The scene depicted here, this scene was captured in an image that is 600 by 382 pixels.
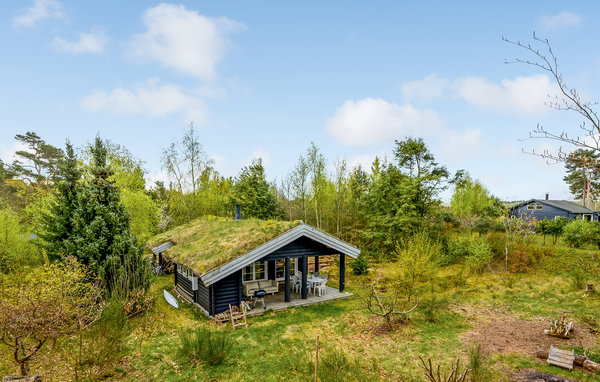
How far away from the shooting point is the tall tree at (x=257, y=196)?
3109cm

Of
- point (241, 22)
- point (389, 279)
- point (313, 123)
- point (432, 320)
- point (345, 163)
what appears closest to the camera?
point (432, 320)

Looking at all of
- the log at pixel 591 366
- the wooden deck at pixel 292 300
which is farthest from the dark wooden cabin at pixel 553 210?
the log at pixel 591 366

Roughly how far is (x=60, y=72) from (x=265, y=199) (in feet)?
64.5

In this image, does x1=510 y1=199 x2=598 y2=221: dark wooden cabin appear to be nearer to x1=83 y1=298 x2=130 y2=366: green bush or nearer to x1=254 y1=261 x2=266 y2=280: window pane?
x1=254 y1=261 x2=266 y2=280: window pane

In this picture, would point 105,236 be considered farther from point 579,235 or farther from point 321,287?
point 579,235

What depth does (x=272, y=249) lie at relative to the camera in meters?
12.0

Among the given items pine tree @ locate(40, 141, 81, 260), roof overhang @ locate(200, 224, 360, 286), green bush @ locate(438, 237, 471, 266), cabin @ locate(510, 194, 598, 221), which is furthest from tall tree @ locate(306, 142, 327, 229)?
cabin @ locate(510, 194, 598, 221)

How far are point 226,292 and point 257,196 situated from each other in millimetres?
19448

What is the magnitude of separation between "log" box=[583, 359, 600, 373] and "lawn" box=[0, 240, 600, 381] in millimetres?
314

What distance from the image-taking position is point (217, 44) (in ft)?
49.9

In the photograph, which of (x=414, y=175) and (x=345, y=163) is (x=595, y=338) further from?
(x=345, y=163)

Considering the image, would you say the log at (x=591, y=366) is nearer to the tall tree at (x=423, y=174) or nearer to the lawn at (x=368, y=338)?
the lawn at (x=368, y=338)

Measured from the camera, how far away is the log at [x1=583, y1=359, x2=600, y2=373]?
731cm

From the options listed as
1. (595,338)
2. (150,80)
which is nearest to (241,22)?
(150,80)
